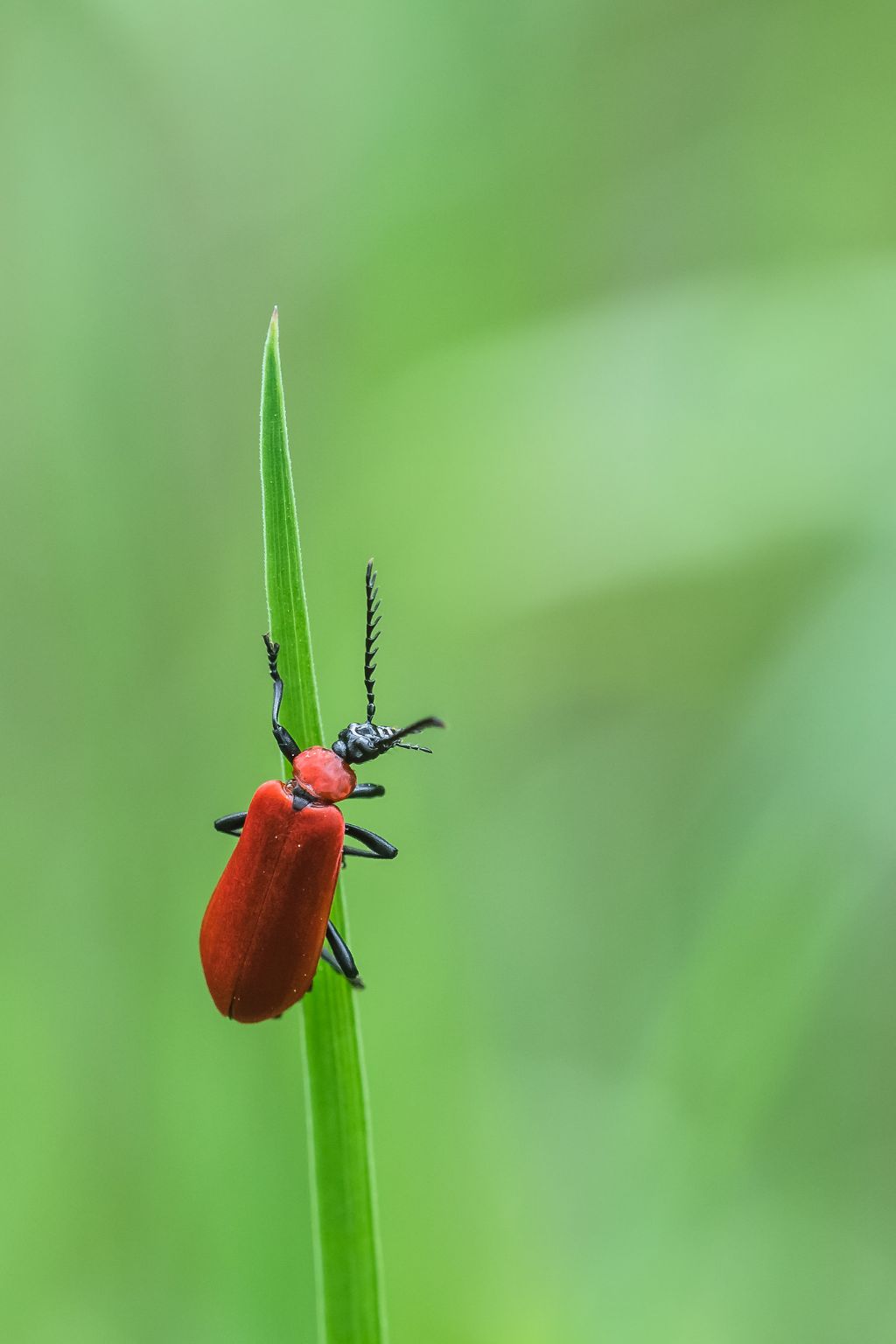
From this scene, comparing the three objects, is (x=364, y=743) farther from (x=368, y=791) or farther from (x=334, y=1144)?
(x=334, y=1144)

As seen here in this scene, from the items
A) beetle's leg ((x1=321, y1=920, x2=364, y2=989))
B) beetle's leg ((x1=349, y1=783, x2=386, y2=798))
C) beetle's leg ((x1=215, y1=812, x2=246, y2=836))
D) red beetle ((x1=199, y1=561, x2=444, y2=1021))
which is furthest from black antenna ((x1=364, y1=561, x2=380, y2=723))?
beetle's leg ((x1=321, y1=920, x2=364, y2=989))

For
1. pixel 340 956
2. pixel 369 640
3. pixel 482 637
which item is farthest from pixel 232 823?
pixel 482 637

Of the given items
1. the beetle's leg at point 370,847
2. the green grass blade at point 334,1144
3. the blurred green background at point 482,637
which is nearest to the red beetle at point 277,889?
the beetle's leg at point 370,847

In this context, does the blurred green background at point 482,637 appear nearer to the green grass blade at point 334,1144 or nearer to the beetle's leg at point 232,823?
the beetle's leg at point 232,823

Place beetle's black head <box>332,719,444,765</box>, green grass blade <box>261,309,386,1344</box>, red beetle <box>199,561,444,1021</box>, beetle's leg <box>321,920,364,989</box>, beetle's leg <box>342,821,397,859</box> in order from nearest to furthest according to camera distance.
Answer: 1. green grass blade <box>261,309,386,1344</box>
2. beetle's leg <box>321,920,364,989</box>
3. red beetle <box>199,561,444,1021</box>
4. beetle's leg <box>342,821,397,859</box>
5. beetle's black head <box>332,719,444,765</box>

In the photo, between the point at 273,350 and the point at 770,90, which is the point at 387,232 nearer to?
the point at 770,90

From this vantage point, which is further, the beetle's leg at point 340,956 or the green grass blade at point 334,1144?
the beetle's leg at point 340,956

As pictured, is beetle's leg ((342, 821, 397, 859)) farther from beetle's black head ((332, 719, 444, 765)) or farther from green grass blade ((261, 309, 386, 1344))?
green grass blade ((261, 309, 386, 1344))
